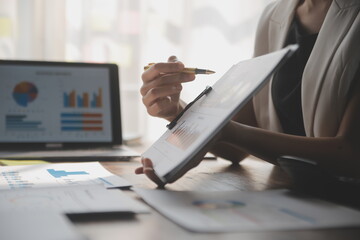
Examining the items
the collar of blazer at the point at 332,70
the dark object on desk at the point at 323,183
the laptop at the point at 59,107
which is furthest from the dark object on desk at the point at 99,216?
the laptop at the point at 59,107

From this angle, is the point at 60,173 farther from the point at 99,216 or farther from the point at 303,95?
the point at 303,95

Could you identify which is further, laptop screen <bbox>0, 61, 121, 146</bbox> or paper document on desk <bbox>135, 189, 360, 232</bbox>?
laptop screen <bbox>0, 61, 121, 146</bbox>

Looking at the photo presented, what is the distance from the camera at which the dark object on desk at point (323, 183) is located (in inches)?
26.4

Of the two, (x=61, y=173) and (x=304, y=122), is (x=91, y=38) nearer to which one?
(x=304, y=122)

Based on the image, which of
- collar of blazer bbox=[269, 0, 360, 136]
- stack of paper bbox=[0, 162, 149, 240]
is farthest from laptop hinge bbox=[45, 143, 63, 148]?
collar of blazer bbox=[269, 0, 360, 136]

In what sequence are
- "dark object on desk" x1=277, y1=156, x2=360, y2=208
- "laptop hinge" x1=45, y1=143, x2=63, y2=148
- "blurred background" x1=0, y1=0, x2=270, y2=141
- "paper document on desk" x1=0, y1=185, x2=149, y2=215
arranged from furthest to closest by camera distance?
"blurred background" x1=0, y1=0, x2=270, y2=141 → "laptop hinge" x1=45, y1=143, x2=63, y2=148 → "dark object on desk" x1=277, y1=156, x2=360, y2=208 → "paper document on desk" x1=0, y1=185, x2=149, y2=215

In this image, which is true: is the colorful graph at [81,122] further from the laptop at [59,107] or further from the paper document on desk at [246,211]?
the paper document on desk at [246,211]

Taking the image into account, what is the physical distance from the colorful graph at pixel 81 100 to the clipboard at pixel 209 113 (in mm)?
584

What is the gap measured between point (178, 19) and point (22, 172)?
1.79m

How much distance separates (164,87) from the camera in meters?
1.00

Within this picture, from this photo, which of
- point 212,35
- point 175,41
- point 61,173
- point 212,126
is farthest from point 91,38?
point 212,126

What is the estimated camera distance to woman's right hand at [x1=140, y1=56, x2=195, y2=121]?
960 millimetres

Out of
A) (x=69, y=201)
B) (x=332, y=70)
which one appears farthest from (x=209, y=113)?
(x=332, y=70)

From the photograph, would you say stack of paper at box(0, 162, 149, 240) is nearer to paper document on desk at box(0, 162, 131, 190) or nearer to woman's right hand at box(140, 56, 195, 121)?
paper document on desk at box(0, 162, 131, 190)
